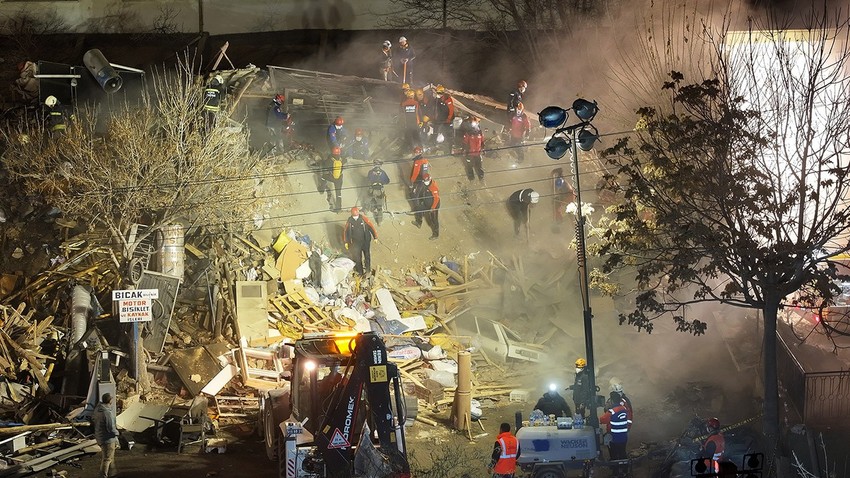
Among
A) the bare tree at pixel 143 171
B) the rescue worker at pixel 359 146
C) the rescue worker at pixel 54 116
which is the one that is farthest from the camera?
the rescue worker at pixel 359 146

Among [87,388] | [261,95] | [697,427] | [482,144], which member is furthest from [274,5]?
[697,427]

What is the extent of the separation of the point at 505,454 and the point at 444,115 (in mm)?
17304

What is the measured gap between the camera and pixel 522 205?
1107 inches

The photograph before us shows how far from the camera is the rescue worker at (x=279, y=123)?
27.2 metres

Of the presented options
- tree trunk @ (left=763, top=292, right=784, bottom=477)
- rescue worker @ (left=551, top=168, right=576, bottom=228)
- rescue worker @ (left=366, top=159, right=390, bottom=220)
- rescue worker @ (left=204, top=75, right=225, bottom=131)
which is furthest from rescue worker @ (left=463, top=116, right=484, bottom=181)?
tree trunk @ (left=763, top=292, right=784, bottom=477)

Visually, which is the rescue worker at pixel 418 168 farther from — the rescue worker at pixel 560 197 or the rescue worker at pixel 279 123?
the rescue worker at pixel 560 197

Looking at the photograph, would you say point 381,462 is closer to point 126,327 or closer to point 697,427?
point 697,427

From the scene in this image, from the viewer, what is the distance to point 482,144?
28375 millimetres

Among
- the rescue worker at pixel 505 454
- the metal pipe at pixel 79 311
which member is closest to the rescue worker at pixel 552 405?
the rescue worker at pixel 505 454

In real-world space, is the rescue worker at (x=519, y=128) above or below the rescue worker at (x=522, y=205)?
above

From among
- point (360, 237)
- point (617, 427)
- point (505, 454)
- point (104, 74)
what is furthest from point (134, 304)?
point (104, 74)

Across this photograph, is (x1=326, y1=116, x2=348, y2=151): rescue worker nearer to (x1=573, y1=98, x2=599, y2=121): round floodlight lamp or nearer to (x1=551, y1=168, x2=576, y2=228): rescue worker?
(x1=551, y1=168, x2=576, y2=228): rescue worker

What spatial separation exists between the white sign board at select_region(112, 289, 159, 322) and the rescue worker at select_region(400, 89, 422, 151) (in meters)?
11.6

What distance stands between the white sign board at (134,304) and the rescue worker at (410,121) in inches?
458
